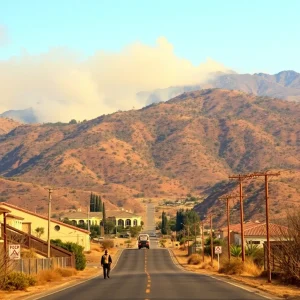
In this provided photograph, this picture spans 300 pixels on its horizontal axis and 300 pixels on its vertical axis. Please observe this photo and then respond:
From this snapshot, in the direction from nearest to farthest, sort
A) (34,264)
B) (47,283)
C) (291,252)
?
(291,252)
(47,283)
(34,264)

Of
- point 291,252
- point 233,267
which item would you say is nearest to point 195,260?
point 233,267

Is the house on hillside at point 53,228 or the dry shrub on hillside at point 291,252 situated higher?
the house on hillside at point 53,228

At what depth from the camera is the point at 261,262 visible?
65875mm

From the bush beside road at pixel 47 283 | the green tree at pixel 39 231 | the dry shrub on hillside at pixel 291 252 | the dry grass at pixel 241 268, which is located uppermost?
the green tree at pixel 39 231

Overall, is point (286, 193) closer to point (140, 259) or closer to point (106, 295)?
point (140, 259)

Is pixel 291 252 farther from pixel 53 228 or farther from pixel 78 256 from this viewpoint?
pixel 53 228

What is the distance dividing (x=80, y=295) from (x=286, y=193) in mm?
132036

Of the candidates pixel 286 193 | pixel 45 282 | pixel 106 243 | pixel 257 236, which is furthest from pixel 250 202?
pixel 45 282

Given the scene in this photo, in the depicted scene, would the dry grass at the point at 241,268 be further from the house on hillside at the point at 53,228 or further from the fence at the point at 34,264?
the house on hillside at the point at 53,228

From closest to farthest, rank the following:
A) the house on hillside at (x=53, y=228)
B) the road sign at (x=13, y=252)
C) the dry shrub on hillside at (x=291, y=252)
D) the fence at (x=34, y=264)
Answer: the road sign at (x=13, y=252), the dry shrub on hillside at (x=291, y=252), the fence at (x=34, y=264), the house on hillside at (x=53, y=228)

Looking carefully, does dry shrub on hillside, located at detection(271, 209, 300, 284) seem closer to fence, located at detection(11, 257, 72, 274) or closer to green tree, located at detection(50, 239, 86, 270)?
fence, located at detection(11, 257, 72, 274)

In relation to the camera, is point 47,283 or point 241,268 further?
point 241,268

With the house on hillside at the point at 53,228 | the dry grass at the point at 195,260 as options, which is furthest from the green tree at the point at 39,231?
the dry grass at the point at 195,260

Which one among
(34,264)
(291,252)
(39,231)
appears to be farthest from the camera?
(39,231)
